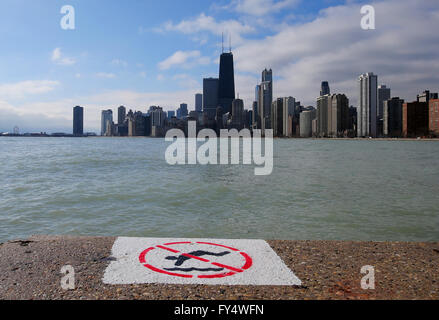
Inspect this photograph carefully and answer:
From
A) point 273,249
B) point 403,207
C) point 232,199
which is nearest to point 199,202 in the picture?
point 232,199

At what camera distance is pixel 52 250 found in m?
6.76

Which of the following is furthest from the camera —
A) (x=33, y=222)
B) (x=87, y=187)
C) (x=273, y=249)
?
(x=87, y=187)

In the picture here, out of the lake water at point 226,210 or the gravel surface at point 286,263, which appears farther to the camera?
the lake water at point 226,210

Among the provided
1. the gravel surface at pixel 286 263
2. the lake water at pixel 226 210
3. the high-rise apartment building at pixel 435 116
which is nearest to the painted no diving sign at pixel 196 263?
the gravel surface at pixel 286 263

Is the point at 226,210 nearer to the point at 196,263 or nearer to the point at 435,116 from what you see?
the point at 196,263

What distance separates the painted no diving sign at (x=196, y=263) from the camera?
5.19 metres

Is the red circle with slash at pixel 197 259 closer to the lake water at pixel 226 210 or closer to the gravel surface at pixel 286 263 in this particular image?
the gravel surface at pixel 286 263

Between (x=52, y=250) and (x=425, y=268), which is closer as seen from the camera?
(x=425, y=268)

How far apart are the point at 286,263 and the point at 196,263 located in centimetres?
151

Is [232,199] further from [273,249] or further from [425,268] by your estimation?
[425,268]

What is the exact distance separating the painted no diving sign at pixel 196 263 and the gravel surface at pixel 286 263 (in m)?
0.18
